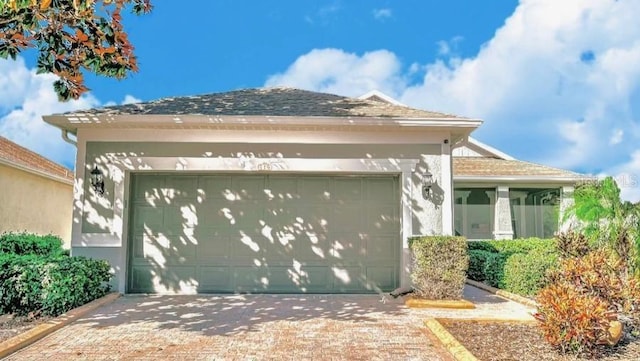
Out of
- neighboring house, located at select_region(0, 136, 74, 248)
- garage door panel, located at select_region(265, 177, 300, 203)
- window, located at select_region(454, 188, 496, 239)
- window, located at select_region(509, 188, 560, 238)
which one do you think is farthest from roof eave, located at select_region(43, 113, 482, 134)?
window, located at select_region(509, 188, 560, 238)

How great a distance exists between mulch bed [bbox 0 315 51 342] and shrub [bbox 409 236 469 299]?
589 cm

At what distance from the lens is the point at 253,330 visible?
6066 mm

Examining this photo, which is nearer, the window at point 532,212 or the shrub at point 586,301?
the shrub at point 586,301

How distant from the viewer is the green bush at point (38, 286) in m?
6.80

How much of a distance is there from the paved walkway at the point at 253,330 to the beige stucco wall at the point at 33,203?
27.4 feet

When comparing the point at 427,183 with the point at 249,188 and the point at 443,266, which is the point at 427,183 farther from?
the point at 249,188

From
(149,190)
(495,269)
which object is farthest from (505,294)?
(149,190)

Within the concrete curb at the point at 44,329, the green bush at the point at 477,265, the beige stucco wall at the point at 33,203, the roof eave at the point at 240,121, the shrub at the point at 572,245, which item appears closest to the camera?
the concrete curb at the point at 44,329

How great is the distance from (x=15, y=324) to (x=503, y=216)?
14.0 m

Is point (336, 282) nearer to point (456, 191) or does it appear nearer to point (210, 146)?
point (210, 146)

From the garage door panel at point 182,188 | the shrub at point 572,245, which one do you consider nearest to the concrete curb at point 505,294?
the shrub at point 572,245

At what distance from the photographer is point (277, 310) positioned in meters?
7.43

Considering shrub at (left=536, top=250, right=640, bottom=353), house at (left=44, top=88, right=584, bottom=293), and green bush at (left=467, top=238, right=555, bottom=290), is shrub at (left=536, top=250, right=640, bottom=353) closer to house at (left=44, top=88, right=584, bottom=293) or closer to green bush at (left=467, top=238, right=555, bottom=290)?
green bush at (left=467, top=238, right=555, bottom=290)

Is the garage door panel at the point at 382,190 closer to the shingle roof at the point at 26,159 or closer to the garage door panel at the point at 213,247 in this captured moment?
the garage door panel at the point at 213,247
